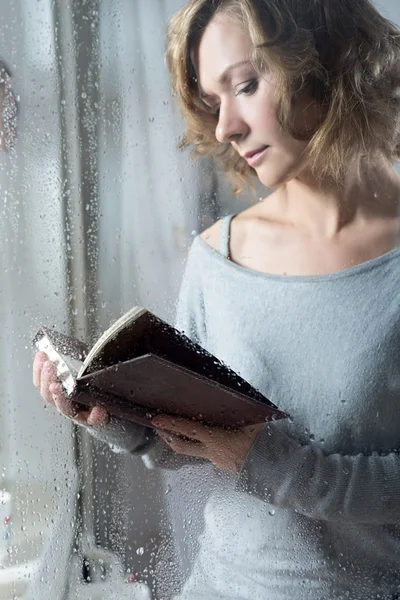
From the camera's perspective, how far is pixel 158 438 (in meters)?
0.41

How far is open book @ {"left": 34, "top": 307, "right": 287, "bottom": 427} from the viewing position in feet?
1.23

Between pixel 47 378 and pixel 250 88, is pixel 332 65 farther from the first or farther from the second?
pixel 47 378

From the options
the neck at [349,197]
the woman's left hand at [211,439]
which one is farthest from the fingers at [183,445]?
the neck at [349,197]

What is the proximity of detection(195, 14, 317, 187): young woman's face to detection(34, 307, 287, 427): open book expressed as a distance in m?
0.08

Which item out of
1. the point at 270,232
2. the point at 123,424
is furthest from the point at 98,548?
the point at 270,232

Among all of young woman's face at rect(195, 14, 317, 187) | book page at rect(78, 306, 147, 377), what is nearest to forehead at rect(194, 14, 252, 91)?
young woman's face at rect(195, 14, 317, 187)

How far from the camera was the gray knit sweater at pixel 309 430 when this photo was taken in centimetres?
38

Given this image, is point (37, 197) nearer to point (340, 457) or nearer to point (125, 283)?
point (125, 283)

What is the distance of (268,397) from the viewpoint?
1.27ft

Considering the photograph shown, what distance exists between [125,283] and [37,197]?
79 millimetres

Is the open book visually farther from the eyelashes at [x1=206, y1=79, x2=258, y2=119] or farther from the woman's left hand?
the eyelashes at [x1=206, y1=79, x2=258, y2=119]

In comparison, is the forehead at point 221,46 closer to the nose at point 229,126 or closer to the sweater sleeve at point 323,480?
the nose at point 229,126

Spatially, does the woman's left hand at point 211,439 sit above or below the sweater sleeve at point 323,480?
above

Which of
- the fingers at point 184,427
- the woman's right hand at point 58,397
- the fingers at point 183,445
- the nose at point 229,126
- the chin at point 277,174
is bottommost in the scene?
the fingers at point 183,445
